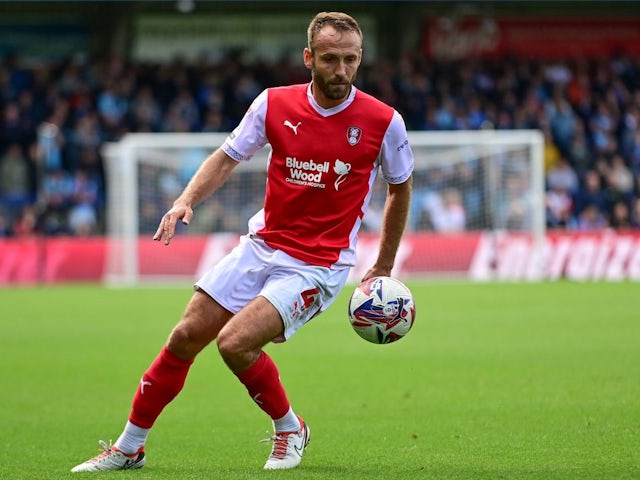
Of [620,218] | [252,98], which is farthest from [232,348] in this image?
[252,98]

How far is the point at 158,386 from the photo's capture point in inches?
260

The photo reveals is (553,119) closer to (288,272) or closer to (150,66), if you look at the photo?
(150,66)

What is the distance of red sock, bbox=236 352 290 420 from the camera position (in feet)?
21.5

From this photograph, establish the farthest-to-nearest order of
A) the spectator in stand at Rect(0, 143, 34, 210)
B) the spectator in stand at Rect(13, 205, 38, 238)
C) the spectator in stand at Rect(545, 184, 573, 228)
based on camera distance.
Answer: the spectator in stand at Rect(0, 143, 34, 210), the spectator in stand at Rect(545, 184, 573, 228), the spectator in stand at Rect(13, 205, 38, 238)

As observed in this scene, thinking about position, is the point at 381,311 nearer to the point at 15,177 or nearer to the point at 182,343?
the point at 182,343

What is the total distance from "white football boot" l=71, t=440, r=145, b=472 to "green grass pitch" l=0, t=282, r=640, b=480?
136 millimetres

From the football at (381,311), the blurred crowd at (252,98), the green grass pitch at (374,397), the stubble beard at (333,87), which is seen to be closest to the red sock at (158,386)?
the green grass pitch at (374,397)

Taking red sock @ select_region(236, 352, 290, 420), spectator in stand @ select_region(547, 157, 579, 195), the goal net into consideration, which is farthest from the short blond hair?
spectator in stand @ select_region(547, 157, 579, 195)

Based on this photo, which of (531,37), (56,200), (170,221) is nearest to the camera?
(170,221)

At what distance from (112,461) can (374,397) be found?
3.36 m

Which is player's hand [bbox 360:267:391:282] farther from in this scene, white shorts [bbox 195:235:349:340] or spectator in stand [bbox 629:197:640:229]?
spectator in stand [bbox 629:197:640:229]

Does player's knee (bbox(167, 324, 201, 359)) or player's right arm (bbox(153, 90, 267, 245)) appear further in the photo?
player's right arm (bbox(153, 90, 267, 245))

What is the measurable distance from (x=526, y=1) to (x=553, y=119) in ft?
11.7

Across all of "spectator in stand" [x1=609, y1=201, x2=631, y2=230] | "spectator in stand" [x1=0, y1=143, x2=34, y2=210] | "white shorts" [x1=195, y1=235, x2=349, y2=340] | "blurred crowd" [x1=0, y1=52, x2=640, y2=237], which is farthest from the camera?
"spectator in stand" [x1=0, y1=143, x2=34, y2=210]
